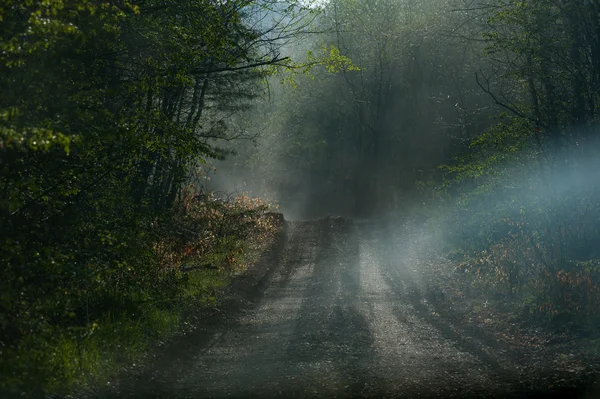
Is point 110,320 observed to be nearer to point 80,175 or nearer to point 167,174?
point 80,175

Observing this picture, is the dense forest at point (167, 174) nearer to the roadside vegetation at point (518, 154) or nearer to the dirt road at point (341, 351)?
the roadside vegetation at point (518, 154)

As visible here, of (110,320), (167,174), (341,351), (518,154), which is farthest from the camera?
(518,154)

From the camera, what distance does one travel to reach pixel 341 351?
9609 mm

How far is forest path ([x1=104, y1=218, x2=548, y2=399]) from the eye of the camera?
25.5 ft

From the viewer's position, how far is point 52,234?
8.39 metres

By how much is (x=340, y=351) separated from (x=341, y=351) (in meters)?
0.02

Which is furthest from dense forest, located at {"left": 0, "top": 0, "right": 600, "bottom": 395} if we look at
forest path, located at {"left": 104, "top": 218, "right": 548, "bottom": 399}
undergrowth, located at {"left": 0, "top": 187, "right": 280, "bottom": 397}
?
forest path, located at {"left": 104, "top": 218, "right": 548, "bottom": 399}

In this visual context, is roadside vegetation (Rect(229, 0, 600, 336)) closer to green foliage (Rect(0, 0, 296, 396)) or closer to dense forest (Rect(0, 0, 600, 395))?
dense forest (Rect(0, 0, 600, 395))

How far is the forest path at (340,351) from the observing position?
7766 millimetres

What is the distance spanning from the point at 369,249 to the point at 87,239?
640 inches

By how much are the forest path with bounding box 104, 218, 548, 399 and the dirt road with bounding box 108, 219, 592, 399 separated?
16 millimetres

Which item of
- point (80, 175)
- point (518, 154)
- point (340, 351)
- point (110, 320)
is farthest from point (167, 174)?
point (518, 154)

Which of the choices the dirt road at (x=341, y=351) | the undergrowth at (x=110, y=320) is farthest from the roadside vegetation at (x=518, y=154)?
the undergrowth at (x=110, y=320)

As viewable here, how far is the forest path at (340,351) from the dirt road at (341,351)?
0.6 inches
